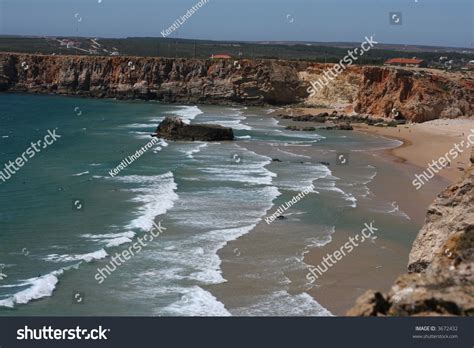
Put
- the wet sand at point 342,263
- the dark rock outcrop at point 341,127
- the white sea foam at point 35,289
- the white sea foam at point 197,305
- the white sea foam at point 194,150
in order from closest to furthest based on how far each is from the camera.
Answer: the white sea foam at point 197,305 → the white sea foam at point 35,289 → the wet sand at point 342,263 → the white sea foam at point 194,150 → the dark rock outcrop at point 341,127

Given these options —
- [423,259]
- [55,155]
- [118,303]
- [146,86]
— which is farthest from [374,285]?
[146,86]

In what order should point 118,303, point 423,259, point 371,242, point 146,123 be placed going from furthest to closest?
point 146,123, point 371,242, point 118,303, point 423,259

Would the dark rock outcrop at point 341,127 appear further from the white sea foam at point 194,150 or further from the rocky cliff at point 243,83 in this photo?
the white sea foam at point 194,150

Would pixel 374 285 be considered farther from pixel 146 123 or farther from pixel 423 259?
pixel 146 123

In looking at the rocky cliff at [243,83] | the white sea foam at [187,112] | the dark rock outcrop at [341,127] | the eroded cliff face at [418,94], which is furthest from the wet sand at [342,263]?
the white sea foam at [187,112]

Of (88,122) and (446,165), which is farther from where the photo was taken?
(88,122)

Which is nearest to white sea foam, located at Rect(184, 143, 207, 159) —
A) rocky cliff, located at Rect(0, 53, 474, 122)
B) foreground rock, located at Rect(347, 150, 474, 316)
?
rocky cliff, located at Rect(0, 53, 474, 122)

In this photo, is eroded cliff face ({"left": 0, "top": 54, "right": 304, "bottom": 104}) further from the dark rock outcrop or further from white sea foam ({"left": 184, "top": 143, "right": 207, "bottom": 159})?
white sea foam ({"left": 184, "top": 143, "right": 207, "bottom": 159})
